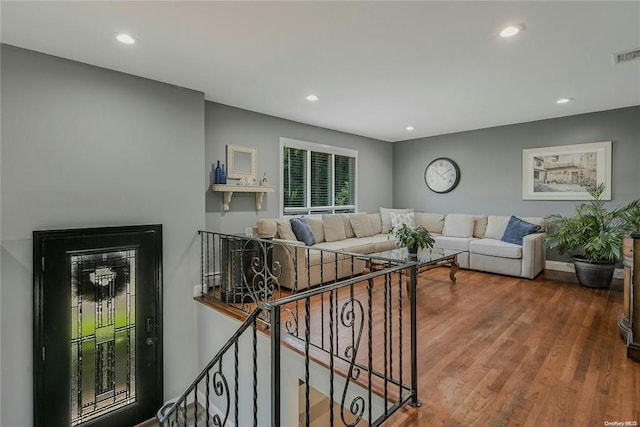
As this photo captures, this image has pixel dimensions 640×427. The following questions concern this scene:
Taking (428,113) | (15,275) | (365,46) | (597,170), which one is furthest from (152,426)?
(597,170)

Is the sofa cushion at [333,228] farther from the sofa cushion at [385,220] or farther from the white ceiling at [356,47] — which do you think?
the white ceiling at [356,47]

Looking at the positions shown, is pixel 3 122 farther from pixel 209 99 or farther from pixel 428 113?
pixel 428 113

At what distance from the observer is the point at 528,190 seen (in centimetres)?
555

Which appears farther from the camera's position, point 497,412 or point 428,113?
point 428,113

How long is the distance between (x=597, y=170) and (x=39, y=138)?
7.11m

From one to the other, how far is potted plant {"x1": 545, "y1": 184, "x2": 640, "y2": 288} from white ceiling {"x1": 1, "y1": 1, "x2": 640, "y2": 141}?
4.98 feet

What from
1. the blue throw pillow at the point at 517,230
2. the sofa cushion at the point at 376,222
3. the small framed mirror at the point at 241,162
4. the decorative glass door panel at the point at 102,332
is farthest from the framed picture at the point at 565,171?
the decorative glass door panel at the point at 102,332

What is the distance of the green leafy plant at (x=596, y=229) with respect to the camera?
4.07m

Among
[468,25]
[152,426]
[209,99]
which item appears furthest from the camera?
[209,99]

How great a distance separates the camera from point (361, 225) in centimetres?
599

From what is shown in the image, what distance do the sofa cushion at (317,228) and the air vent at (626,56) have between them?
3.96 meters

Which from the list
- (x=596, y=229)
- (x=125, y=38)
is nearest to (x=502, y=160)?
(x=596, y=229)

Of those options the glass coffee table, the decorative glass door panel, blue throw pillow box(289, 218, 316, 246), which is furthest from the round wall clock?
the decorative glass door panel

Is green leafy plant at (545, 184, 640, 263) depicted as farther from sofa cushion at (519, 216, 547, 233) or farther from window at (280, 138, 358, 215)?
window at (280, 138, 358, 215)
